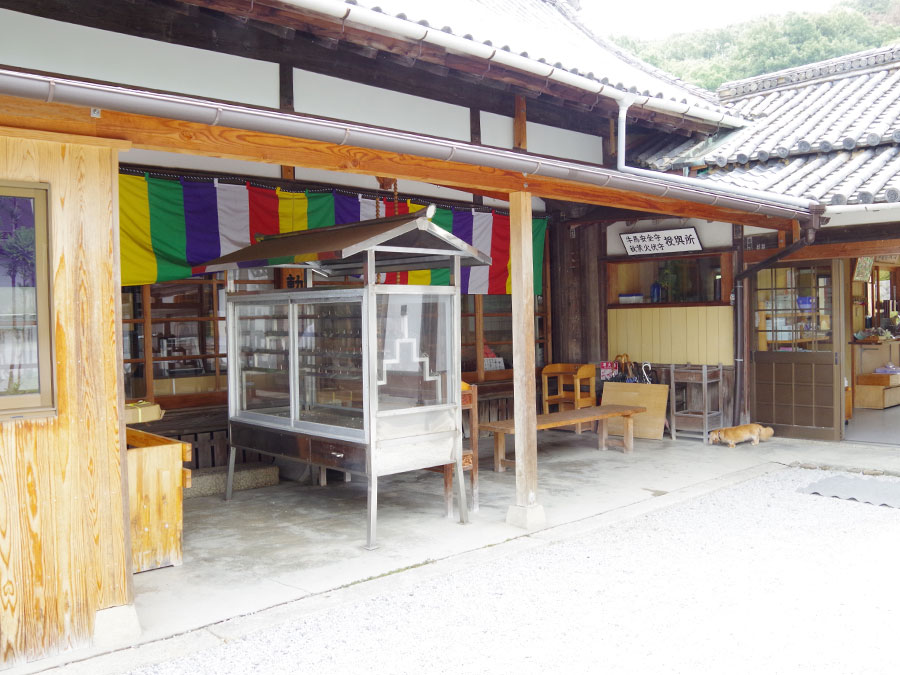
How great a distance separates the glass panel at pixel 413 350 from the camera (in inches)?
216

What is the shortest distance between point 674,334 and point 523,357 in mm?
4830

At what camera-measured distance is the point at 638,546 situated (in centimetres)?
540

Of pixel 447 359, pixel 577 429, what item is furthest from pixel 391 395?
pixel 577 429

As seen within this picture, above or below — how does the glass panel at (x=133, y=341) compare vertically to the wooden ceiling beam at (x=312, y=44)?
below

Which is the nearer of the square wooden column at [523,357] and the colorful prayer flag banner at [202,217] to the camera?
the square wooden column at [523,357]

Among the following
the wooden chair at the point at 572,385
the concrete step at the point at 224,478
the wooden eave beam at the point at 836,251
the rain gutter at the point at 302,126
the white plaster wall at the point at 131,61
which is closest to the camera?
the rain gutter at the point at 302,126

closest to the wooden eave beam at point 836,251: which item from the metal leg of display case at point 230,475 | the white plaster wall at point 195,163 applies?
the white plaster wall at point 195,163

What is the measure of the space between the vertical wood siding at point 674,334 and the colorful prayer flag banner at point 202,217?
3.55 metres

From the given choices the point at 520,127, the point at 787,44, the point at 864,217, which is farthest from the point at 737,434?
the point at 787,44

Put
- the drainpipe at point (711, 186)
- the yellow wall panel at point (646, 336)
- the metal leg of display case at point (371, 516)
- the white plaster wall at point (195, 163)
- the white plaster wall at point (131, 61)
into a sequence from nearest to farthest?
the white plaster wall at point (131, 61)
the metal leg of display case at point (371, 516)
the white plaster wall at point (195, 163)
the drainpipe at point (711, 186)
the yellow wall panel at point (646, 336)

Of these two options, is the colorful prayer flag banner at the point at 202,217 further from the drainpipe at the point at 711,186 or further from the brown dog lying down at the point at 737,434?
the brown dog lying down at the point at 737,434

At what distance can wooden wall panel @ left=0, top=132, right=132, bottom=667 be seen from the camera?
11.7 ft

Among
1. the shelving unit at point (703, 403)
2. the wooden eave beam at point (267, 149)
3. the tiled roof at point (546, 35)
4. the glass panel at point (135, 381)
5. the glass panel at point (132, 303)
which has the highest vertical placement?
the tiled roof at point (546, 35)

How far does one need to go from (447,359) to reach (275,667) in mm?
2710
